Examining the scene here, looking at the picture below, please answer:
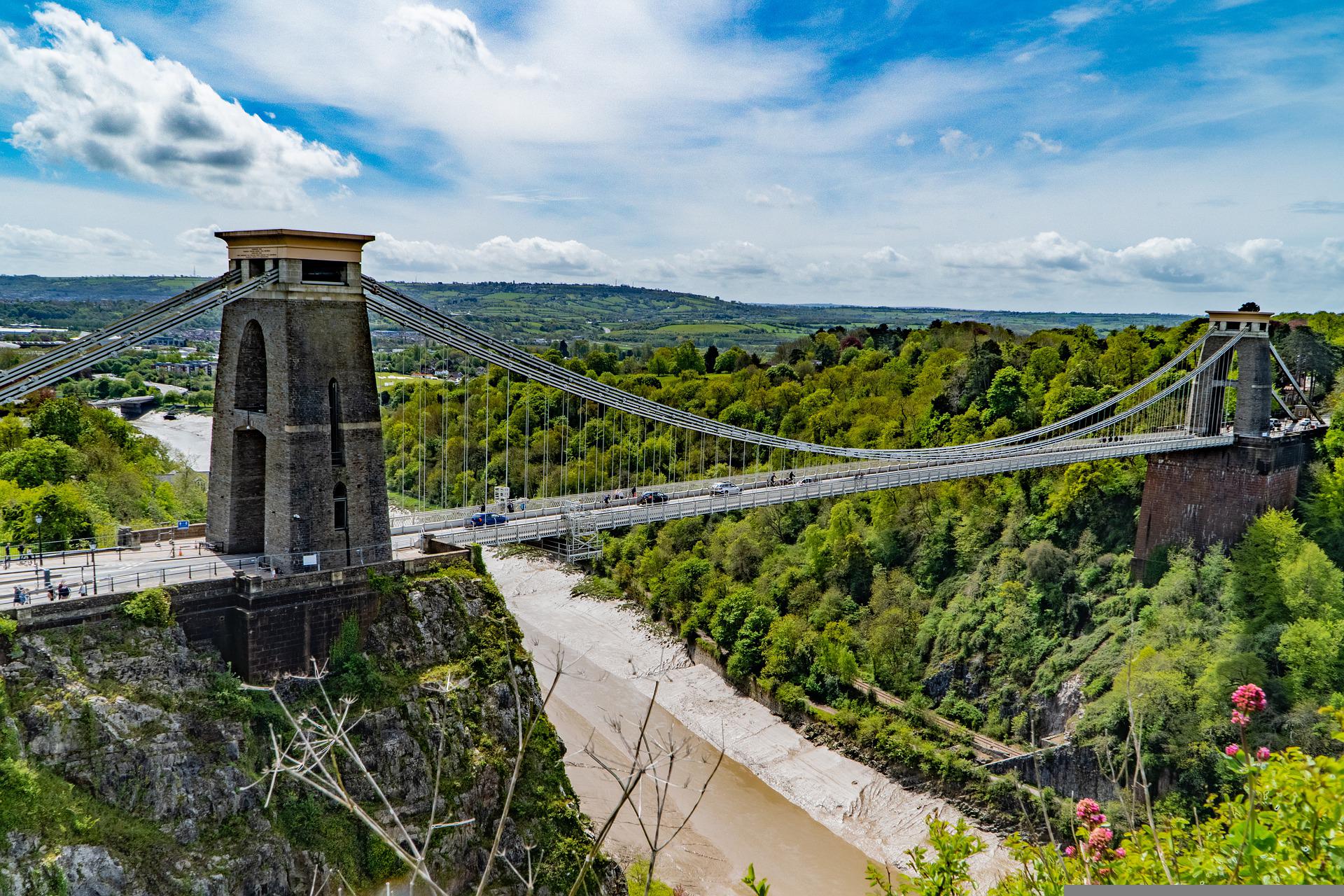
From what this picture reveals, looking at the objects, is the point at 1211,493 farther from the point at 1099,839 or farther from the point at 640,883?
the point at 1099,839

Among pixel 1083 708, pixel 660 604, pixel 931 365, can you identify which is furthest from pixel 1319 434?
pixel 660 604

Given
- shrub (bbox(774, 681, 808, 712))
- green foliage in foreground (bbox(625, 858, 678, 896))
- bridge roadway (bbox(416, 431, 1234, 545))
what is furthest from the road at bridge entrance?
shrub (bbox(774, 681, 808, 712))

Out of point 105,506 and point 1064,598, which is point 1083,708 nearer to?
point 1064,598

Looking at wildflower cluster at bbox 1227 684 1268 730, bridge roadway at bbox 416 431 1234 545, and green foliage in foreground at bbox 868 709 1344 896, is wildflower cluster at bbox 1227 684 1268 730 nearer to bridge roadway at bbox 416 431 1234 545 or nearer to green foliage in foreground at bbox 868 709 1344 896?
green foliage in foreground at bbox 868 709 1344 896

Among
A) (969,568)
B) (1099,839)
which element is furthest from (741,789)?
(1099,839)

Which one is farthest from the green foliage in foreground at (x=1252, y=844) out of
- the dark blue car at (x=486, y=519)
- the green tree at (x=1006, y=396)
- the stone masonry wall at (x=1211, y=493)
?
the green tree at (x=1006, y=396)
